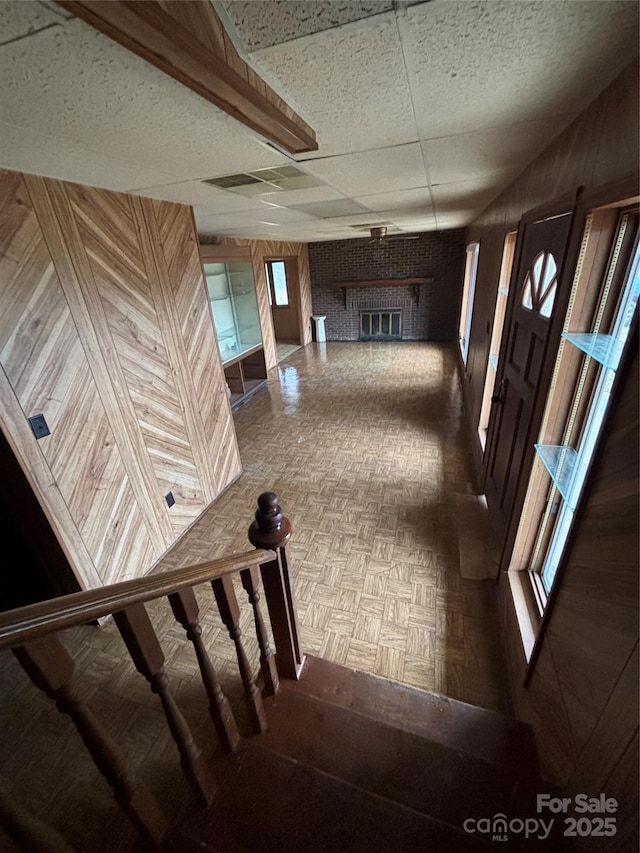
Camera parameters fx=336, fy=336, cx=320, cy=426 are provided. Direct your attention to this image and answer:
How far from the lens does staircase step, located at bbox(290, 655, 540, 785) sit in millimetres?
1201

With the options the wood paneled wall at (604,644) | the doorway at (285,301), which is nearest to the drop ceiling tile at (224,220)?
the wood paneled wall at (604,644)

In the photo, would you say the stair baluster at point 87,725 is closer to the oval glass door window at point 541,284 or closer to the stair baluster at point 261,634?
the stair baluster at point 261,634

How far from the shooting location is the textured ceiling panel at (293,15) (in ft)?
2.14

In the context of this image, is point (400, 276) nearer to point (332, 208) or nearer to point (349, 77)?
point (332, 208)

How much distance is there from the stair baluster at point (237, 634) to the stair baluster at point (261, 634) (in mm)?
60

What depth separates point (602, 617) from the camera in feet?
3.00

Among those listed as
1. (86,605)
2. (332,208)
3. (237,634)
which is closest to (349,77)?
(86,605)

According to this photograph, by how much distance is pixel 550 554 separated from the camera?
5.35 ft

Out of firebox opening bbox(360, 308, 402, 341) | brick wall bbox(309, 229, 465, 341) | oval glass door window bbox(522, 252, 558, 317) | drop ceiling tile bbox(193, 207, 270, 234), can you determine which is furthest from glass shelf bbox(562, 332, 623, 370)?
firebox opening bbox(360, 308, 402, 341)

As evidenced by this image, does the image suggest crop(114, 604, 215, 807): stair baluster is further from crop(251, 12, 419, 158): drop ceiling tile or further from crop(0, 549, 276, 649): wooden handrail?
crop(251, 12, 419, 158): drop ceiling tile

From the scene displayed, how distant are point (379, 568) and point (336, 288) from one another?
7.40m

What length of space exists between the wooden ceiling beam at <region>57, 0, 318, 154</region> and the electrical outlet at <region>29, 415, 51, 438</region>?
62.5 inches

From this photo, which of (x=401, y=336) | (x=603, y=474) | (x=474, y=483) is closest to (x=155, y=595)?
(x=603, y=474)

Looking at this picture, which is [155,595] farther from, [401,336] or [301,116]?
[401,336]
